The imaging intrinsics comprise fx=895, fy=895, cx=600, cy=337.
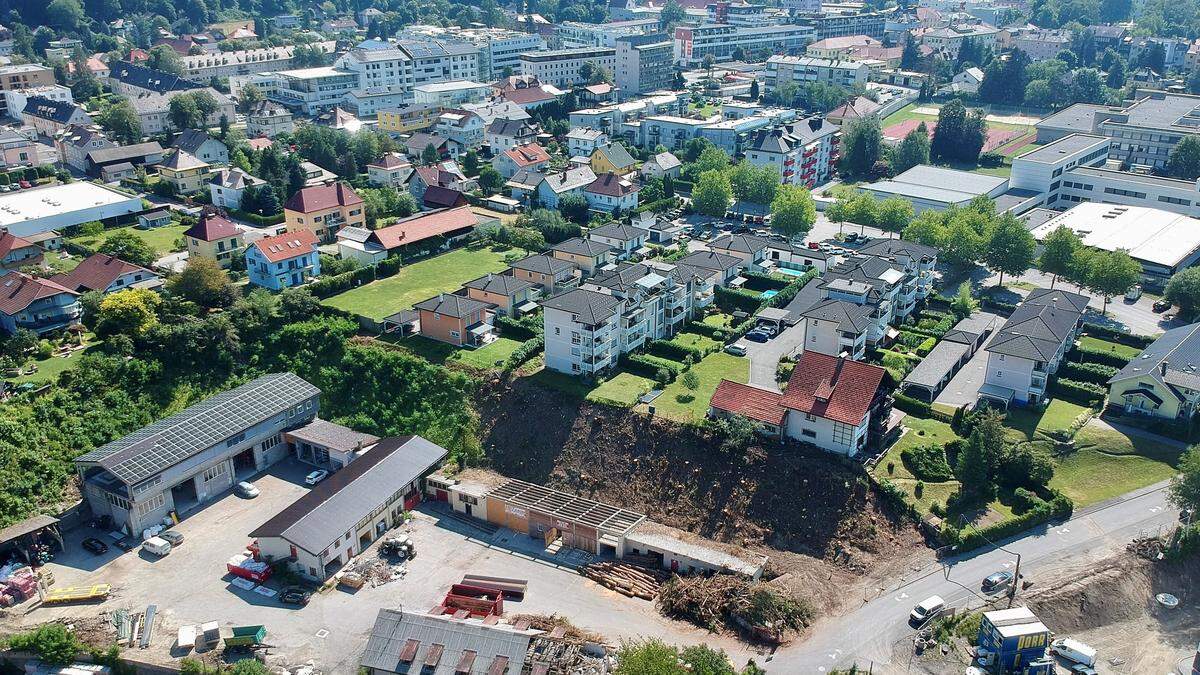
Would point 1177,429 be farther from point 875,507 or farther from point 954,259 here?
point 954,259

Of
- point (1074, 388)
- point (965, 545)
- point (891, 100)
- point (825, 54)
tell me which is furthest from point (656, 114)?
point (965, 545)

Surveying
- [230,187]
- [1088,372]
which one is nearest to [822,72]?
[230,187]

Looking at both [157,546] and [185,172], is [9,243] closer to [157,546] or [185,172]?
[185,172]

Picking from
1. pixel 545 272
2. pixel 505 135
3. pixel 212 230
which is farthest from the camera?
pixel 505 135

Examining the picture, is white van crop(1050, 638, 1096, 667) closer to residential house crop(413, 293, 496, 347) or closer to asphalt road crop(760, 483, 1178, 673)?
asphalt road crop(760, 483, 1178, 673)

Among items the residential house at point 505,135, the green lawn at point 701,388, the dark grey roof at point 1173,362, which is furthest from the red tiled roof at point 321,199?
the dark grey roof at point 1173,362

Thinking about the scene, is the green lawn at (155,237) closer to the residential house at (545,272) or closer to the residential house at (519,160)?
the residential house at (545,272)

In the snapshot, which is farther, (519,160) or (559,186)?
(519,160)

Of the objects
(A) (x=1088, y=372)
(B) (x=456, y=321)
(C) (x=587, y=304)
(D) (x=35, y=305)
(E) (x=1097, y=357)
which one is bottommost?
(A) (x=1088, y=372)
